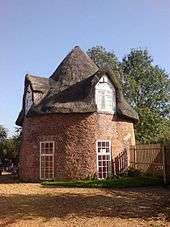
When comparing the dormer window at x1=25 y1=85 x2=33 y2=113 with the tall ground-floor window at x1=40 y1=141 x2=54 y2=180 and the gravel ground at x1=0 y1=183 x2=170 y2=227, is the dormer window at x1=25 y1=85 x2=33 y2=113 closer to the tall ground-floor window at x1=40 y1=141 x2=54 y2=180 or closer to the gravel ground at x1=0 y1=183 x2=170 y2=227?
the tall ground-floor window at x1=40 y1=141 x2=54 y2=180

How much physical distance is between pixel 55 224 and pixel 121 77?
132 ft

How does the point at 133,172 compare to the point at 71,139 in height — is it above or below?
below

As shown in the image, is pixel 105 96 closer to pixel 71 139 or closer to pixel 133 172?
pixel 71 139

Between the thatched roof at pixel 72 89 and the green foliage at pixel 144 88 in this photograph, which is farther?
the green foliage at pixel 144 88

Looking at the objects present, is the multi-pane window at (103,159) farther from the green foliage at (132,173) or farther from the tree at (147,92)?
the tree at (147,92)

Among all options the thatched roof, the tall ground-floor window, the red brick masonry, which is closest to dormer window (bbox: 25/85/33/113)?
the thatched roof

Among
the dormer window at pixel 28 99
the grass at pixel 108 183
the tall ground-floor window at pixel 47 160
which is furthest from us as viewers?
the dormer window at pixel 28 99

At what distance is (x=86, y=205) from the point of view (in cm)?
1505

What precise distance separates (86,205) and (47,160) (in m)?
11.4

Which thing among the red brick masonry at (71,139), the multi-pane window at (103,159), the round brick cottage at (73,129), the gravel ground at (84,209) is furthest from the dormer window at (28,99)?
the gravel ground at (84,209)

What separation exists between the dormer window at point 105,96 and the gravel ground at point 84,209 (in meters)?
8.64

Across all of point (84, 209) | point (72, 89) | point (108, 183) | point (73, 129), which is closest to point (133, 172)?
point (108, 183)

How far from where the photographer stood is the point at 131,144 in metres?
29.1

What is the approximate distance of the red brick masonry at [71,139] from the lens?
2545 cm
